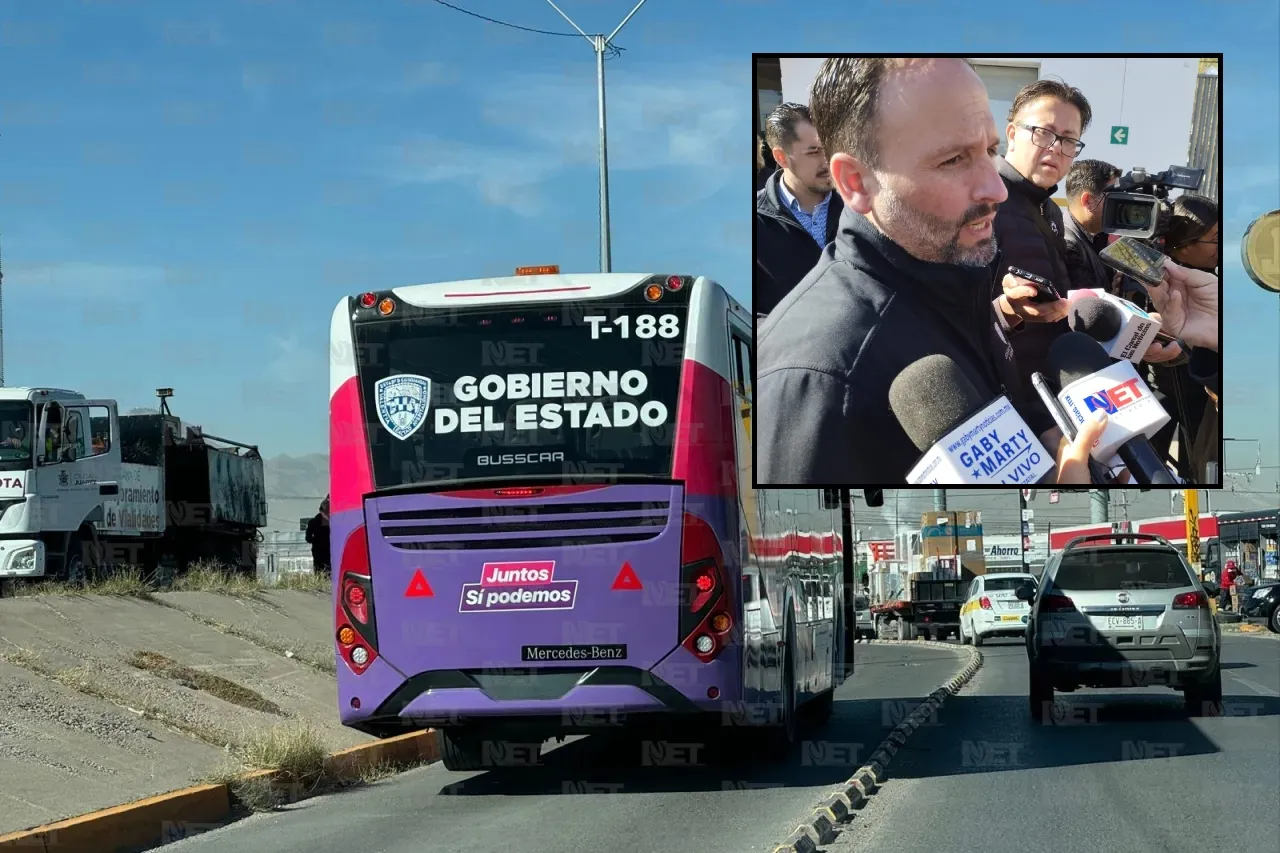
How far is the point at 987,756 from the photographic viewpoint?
12125 millimetres

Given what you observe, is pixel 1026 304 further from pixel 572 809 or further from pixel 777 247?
pixel 572 809

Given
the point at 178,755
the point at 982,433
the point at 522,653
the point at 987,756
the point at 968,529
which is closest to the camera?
the point at 522,653

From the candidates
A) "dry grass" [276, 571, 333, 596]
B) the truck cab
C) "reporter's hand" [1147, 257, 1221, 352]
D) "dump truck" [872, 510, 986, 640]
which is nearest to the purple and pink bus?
"reporter's hand" [1147, 257, 1221, 352]

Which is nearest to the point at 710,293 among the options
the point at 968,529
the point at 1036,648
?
the point at 1036,648

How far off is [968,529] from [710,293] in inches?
2799

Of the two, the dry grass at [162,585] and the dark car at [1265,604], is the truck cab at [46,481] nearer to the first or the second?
the dry grass at [162,585]

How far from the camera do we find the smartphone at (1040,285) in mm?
18000

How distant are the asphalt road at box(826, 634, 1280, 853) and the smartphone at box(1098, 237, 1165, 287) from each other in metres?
4.89

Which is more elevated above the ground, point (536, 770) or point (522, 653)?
point (522, 653)

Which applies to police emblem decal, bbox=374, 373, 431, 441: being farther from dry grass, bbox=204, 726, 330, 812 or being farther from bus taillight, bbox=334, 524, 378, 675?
dry grass, bbox=204, 726, 330, 812

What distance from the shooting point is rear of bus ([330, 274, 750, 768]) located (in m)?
9.99

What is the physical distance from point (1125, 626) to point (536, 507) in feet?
24.8

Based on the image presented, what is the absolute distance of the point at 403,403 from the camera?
10477 millimetres

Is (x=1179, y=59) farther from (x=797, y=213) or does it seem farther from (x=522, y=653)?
(x=522, y=653)
